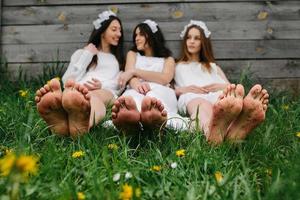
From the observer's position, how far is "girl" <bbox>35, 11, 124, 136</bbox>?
6.48 ft

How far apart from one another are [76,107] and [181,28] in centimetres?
195

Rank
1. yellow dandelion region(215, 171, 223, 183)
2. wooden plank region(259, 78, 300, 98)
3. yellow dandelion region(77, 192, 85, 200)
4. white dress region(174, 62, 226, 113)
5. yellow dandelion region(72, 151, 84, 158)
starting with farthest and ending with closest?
wooden plank region(259, 78, 300, 98) → white dress region(174, 62, 226, 113) → yellow dandelion region(72, 151, 84, 158) → yellow dandelion region(215, 171, 223, 183) → yellow dandelion region(77, 192, 85, 200)

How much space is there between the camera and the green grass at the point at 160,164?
1343 mm

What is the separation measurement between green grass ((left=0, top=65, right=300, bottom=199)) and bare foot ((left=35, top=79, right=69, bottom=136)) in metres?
0.05

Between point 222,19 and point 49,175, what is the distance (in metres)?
2.63

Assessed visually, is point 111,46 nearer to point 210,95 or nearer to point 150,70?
point 150,70

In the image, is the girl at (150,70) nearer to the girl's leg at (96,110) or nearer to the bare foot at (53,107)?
the girl's leg at (96,110)

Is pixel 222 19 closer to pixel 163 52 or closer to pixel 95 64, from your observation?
pixel 163 52

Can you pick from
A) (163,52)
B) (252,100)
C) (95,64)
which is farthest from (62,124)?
(163,52)

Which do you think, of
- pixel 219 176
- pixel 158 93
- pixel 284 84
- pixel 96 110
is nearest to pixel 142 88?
pixel 158 93

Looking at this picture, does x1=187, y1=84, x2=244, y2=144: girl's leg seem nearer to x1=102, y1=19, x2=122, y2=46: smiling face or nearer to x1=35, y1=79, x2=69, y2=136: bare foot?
x1=35, y1=79, x2=69, y2=136: bare foot

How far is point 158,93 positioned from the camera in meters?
2.95

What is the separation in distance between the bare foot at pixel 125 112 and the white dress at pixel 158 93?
0.35 m

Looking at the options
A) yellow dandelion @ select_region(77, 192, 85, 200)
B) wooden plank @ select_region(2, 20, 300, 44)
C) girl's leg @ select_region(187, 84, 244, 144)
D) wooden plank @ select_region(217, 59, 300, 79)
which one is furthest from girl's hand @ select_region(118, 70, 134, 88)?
yellow dandelion @ select_region(77, 192, 85, 200)
